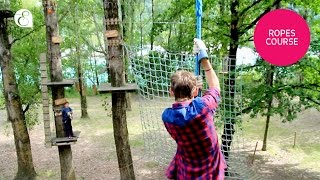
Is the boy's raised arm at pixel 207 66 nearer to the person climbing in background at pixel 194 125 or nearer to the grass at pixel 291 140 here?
the person climbing in background at pixel 194 125

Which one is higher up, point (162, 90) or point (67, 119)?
point (162, 90)

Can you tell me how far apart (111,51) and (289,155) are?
606 cm

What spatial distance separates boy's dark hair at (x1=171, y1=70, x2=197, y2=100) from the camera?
1319 millimetres

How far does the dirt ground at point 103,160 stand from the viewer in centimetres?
755

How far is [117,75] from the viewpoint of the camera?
4520mm

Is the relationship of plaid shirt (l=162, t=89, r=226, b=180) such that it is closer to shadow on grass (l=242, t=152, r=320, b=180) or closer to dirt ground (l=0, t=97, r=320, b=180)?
dirt ground (l=0, t=97, r=320, b=180)

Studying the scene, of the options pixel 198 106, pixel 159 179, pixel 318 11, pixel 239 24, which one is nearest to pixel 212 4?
pixel 239 24

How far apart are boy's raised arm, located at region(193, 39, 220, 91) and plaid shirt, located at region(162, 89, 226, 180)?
1.9 inches

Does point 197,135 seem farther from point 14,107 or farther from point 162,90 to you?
point 14,107

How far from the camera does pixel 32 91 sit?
7.23m

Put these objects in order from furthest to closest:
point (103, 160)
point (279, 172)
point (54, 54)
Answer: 1. point (103, 160)
2. point (279, 172)
3. point (54, 54)

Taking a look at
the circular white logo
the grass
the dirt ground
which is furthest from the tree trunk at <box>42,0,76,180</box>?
the grass

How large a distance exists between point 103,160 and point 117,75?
176 inches

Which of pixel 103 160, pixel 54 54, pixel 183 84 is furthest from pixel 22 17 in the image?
pixel 103 160
